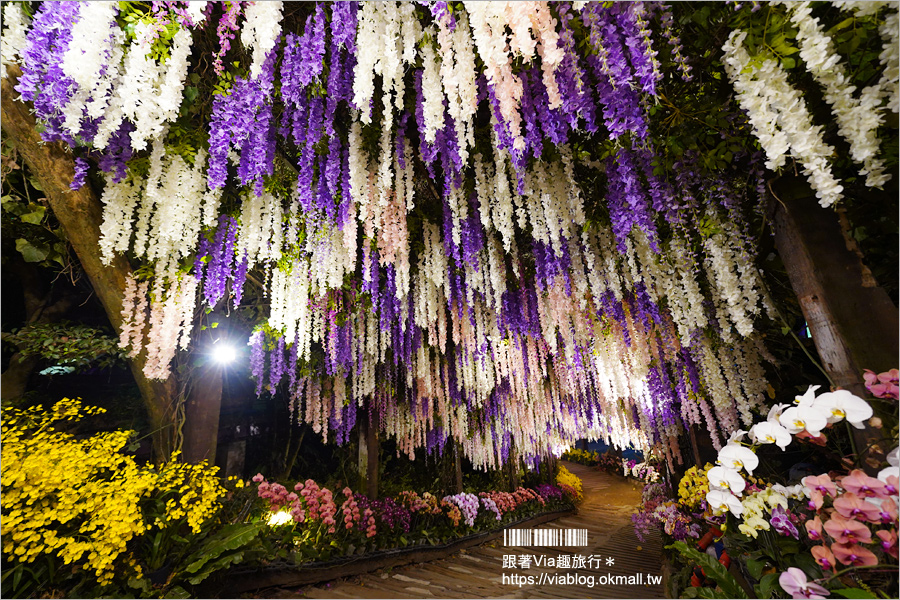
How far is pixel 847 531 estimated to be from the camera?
115 centimetres

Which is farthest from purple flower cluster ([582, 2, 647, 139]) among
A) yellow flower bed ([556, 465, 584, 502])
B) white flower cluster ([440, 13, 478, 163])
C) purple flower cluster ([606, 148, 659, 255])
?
yellow flower bed ([556, 465, 584, 502])

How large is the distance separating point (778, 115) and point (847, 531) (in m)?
1.74

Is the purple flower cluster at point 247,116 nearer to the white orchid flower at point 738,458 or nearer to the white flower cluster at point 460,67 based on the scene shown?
the white flower cluster at point 460,67

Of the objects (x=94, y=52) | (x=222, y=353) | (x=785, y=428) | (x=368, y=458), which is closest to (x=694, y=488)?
(x=785, y=428)

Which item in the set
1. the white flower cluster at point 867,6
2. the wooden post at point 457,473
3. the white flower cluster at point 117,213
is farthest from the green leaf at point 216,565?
the wooden post at point 457,473

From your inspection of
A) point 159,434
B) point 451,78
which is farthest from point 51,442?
point 451,78

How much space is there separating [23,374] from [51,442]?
3641mm

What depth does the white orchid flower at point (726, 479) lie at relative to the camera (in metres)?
1.58

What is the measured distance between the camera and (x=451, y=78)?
1798mm

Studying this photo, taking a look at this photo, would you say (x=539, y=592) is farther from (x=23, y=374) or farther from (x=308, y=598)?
(x=23, y=374)

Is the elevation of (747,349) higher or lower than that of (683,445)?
higher

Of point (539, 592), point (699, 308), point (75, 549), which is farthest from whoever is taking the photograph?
point (539, 592)

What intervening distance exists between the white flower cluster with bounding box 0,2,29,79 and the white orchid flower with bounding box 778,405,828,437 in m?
4.17

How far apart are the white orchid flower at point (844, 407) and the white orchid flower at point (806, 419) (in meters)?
0.02
